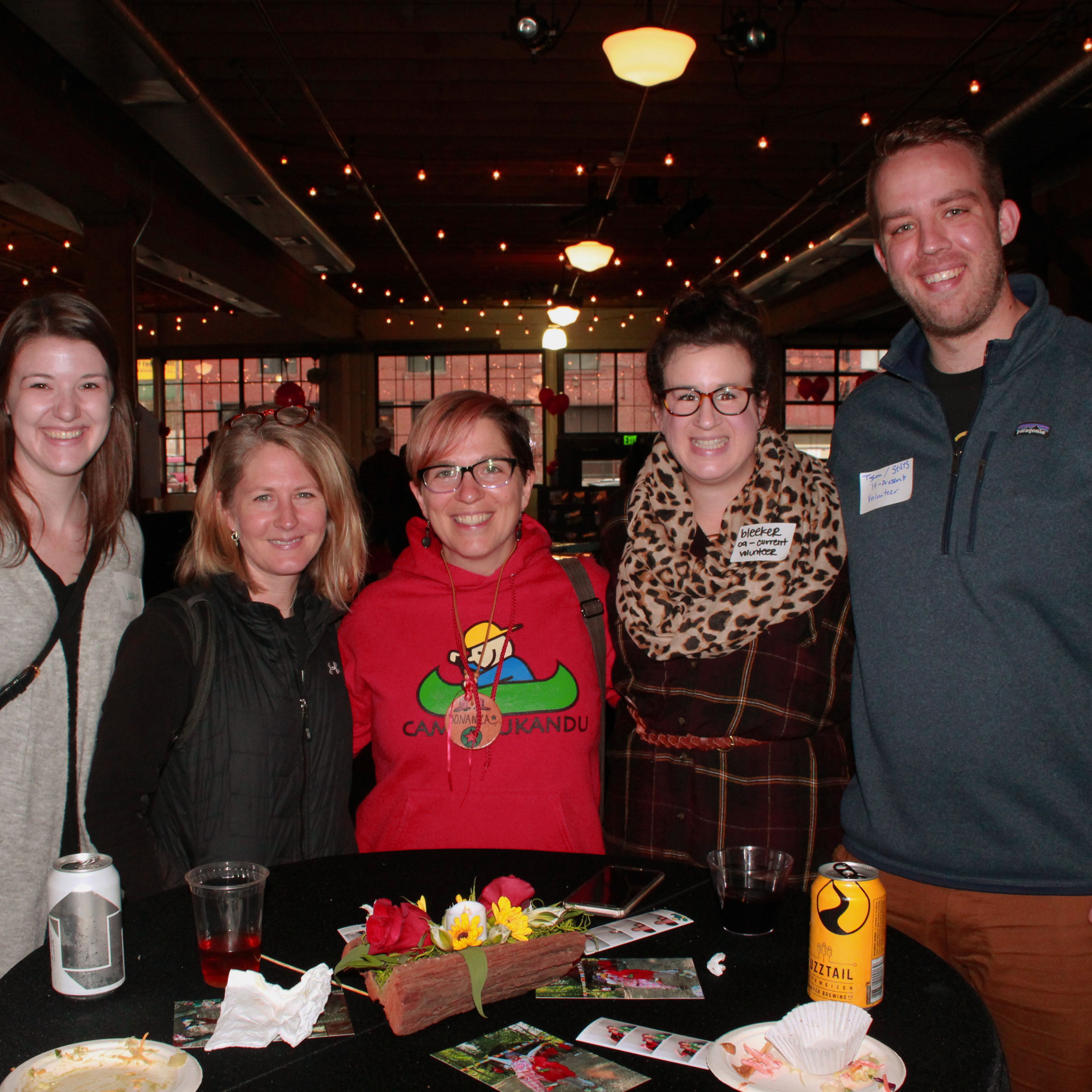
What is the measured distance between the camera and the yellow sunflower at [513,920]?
1.23 meters

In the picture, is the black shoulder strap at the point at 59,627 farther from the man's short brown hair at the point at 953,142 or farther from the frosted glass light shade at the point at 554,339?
the frosted glass light shade at the point at 554,339

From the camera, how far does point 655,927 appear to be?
1447 mm

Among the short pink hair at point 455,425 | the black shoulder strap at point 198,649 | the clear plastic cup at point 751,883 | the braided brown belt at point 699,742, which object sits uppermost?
the short pink hair at point 455,425

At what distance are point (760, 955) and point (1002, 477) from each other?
3.09ft

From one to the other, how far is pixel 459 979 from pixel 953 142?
1.75 meters

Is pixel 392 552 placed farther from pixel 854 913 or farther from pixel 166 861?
pixel 854 913

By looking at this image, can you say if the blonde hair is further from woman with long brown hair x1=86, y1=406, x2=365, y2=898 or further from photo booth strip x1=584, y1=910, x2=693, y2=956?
photo booth strip x1=584, y1=910, x2=693, y2=956

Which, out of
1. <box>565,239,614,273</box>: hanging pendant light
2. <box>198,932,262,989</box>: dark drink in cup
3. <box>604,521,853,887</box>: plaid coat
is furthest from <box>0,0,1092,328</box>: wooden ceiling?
<box>198,932,262,989</box>: dark drink in cup

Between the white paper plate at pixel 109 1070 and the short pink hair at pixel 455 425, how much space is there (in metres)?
1.19

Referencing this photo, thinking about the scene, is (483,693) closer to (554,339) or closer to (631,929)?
(631,929)

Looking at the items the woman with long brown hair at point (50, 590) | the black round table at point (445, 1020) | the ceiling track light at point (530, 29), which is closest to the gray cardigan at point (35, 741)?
the woman with long brown hair at point (50, 590)

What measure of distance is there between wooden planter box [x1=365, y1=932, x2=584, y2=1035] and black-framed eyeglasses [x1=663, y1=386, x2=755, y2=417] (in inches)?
40.8

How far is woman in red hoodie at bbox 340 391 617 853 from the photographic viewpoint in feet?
6.42

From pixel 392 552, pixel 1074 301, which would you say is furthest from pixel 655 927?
pixel 1074 301
